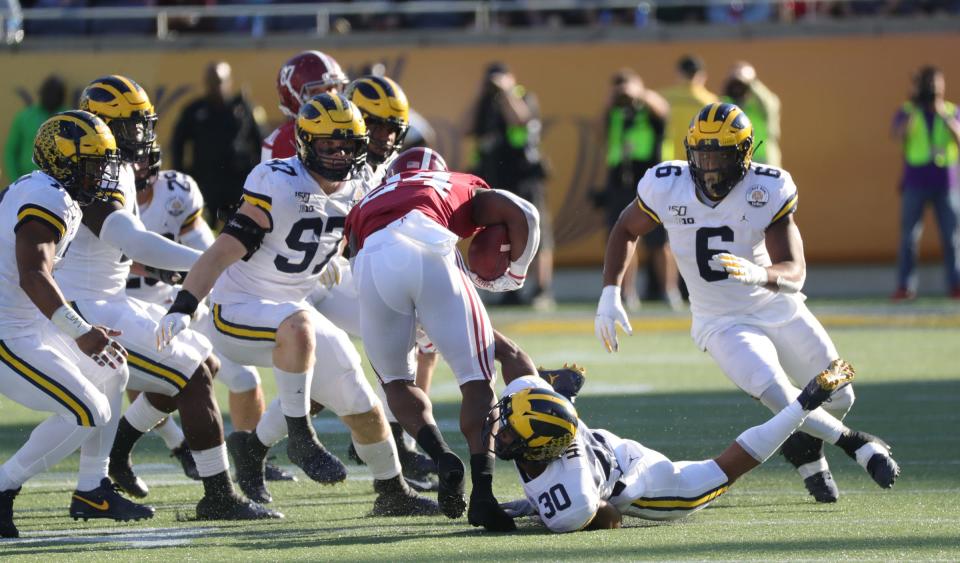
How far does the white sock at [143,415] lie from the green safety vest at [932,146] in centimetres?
805

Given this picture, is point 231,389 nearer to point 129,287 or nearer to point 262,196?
point 129,287

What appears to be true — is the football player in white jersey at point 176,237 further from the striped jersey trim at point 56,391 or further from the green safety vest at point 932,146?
the green safety vest at point 932,146

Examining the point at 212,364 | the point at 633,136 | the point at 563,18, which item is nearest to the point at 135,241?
the point at 212,364

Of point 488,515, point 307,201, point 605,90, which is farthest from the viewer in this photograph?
point 605,90

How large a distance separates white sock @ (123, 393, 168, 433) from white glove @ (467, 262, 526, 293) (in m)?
1.33

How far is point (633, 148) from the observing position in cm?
1308

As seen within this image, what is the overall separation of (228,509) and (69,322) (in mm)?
940

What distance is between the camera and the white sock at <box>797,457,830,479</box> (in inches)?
235

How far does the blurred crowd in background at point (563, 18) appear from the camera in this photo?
49.3 ft

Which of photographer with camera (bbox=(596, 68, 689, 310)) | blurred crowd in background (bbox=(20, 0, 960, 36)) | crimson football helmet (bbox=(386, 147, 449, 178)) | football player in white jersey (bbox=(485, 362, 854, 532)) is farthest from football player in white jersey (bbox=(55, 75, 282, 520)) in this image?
blurred crowd in background (bbox=(20, 0, 960, 36))

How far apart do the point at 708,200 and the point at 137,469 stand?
2.70m

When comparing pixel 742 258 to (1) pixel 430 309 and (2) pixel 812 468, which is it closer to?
(2) pixel 812 468

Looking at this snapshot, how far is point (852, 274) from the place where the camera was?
49.0ft

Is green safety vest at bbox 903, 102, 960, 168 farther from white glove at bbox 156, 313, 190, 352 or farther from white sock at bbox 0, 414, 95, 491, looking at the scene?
white sock at bbox 0, 414, 95, 491
